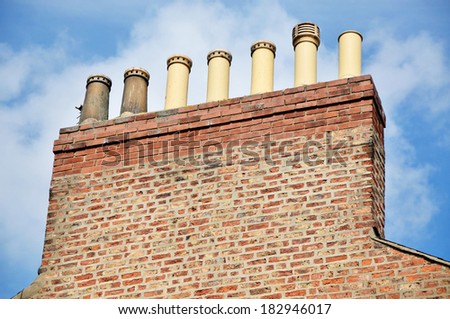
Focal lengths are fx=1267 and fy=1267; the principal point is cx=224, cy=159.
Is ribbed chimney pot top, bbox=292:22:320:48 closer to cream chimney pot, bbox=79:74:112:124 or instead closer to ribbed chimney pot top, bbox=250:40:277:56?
ribbed chimney pot top, bbox=250:40:277:56

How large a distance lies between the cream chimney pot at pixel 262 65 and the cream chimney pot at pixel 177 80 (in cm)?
76

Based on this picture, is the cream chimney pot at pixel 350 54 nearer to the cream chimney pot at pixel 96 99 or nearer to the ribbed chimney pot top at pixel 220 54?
the ribbed chimney pot top at pixel 220 54

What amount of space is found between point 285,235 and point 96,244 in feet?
6.28

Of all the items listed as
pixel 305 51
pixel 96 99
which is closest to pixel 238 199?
pixel 305 51

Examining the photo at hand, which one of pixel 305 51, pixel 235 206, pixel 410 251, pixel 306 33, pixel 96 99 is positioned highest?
pixel 306 33

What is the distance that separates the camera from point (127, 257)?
12109mm

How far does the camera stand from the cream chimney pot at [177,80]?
13242mm

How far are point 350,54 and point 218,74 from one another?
140cm

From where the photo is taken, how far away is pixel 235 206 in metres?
12.1

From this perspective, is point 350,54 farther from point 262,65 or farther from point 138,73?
point 138,73

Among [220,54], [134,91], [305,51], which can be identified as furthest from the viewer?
[134,91]

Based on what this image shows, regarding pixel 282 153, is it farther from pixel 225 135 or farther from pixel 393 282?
pixel 393 282
